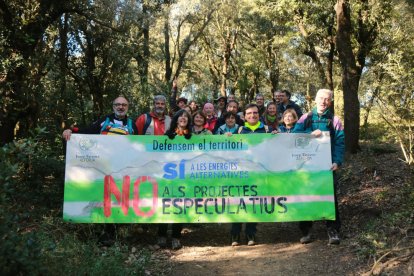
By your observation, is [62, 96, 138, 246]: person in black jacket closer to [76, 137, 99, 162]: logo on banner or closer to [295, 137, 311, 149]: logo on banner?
[76, 137, 99, 162]: logo on banner

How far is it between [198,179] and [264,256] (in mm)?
1582

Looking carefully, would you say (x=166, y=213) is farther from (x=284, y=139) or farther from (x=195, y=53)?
(x=195, y=53)

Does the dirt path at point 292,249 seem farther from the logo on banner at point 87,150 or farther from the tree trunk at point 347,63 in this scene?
the tree trunk at point 347,63

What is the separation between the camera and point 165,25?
2422cm

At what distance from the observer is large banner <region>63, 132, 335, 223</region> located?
6535mm

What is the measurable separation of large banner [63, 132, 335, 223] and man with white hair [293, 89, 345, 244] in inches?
5.3

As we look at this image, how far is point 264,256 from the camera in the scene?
6.16 meters

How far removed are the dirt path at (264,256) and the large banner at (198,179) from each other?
49cm

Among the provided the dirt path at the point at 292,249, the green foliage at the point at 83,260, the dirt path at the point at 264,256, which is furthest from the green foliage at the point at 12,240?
the dirt path at the point at 264,256

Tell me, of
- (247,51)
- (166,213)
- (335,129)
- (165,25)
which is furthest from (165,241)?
(247,51)

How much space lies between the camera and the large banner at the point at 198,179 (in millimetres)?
6535

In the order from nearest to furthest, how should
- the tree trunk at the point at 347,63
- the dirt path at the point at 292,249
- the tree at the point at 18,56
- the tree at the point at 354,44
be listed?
the dirt path at the point at 292,249
the tree at the point at 18,56
the tree trunk at the point at 347,63
the tree at the point at 354,44

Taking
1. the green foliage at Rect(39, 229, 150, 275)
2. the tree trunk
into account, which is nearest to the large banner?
the green foliage at Rect(39, 229, 150, 275)

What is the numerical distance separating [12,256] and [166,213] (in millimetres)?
3445
